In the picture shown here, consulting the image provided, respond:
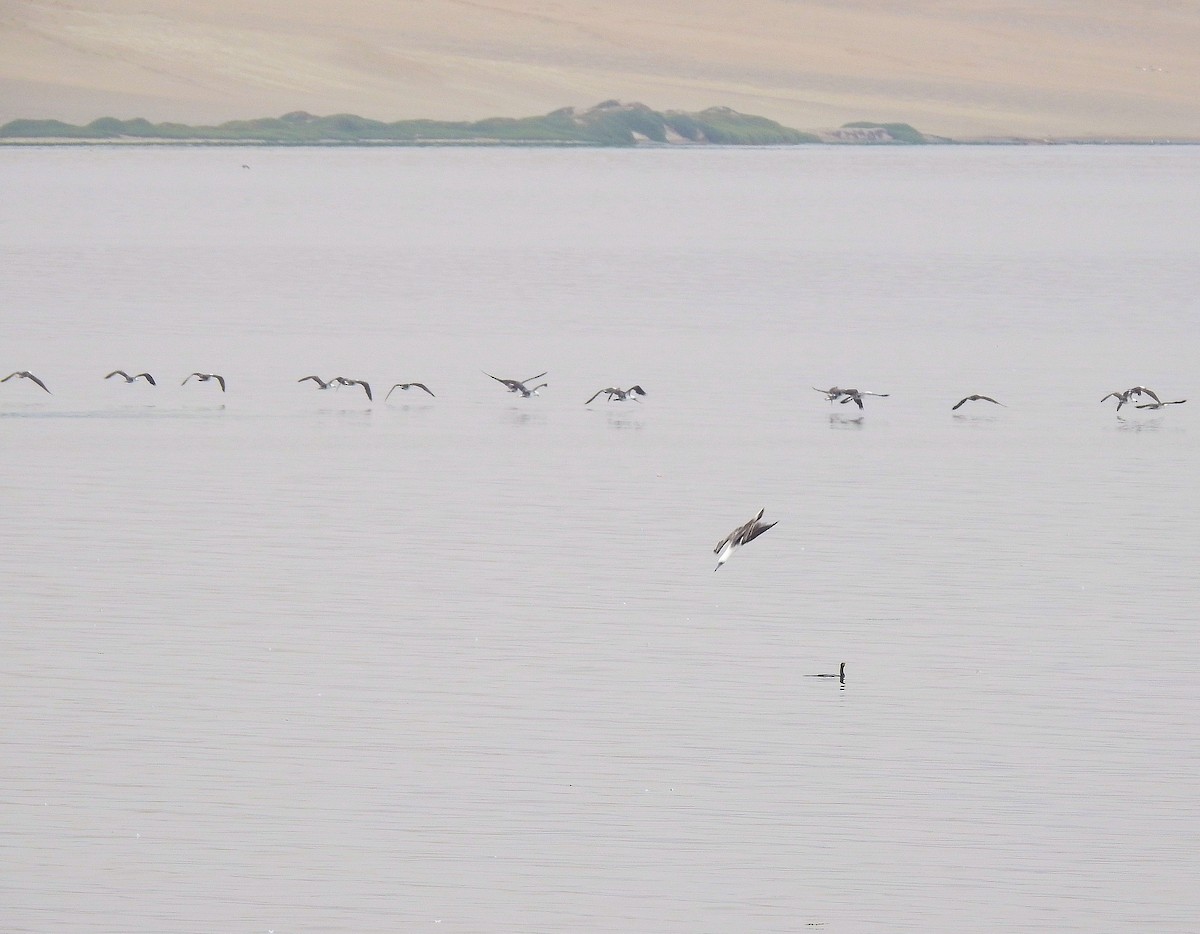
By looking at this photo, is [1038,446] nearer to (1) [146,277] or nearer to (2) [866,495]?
(2) [866,495]

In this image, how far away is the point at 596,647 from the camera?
69.2 feet

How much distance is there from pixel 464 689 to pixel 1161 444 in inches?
757

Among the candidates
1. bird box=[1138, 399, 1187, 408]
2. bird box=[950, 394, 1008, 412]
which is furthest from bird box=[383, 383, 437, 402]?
bird box=[1138, 399, 1187, 408]

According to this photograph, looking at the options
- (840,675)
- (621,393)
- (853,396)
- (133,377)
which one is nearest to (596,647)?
(840,675)

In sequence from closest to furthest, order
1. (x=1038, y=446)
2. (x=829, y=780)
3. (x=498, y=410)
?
(x=829, y=780) < (x=1038, y=446) < (x=498, y=410)

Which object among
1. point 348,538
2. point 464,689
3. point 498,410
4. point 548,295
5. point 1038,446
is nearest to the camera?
point 464,689

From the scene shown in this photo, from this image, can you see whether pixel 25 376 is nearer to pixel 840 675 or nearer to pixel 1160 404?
pixel 1160 404

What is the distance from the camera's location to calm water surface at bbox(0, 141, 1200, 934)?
14945 mm

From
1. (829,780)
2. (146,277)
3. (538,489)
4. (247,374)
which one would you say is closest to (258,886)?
(829,780)

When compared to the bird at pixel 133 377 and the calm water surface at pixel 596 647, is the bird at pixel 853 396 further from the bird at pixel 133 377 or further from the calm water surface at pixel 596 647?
the bird at pixel 133 377

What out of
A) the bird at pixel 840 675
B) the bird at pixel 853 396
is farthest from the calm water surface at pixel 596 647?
the bird at pixel 853 396

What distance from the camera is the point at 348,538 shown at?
88.3ft

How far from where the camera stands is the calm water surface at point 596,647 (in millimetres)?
14945

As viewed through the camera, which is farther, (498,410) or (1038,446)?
(498,410)
